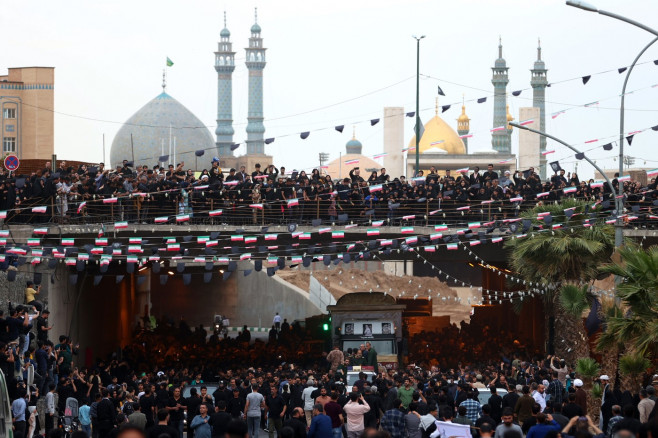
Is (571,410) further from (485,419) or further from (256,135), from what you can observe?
(256,135)

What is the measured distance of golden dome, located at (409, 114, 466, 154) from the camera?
9838cm

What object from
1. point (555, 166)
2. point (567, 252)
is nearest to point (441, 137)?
point (555, 166)

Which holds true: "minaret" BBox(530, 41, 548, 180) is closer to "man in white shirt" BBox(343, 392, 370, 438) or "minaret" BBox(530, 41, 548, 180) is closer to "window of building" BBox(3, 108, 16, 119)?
"window of building" BBox(3, 108, 16, 119)

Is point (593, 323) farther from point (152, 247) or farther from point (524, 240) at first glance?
point (152, 247)

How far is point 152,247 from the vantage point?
35750 millimetres

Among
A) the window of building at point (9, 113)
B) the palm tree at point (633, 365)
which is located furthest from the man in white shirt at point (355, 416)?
the window of building at point (9, 113)

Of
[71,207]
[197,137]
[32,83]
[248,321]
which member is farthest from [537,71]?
[71,207]

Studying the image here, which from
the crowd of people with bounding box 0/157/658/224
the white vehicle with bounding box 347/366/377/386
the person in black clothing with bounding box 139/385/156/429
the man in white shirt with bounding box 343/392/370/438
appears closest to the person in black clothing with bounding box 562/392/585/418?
the man in white shirt with bounding box 343/392/370/438

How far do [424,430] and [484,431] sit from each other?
3.89 m

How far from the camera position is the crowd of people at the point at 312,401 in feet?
55.3

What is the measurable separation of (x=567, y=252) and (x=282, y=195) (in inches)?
332

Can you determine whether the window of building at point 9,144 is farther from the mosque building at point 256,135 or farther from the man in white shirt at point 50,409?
the man in white shirt at point 50,409

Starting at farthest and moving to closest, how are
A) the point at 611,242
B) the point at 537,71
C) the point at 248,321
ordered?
the point at 537,71 < the point at 248,321 < the point at 611,242

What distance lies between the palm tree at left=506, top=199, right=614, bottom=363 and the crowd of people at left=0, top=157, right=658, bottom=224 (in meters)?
1.15
